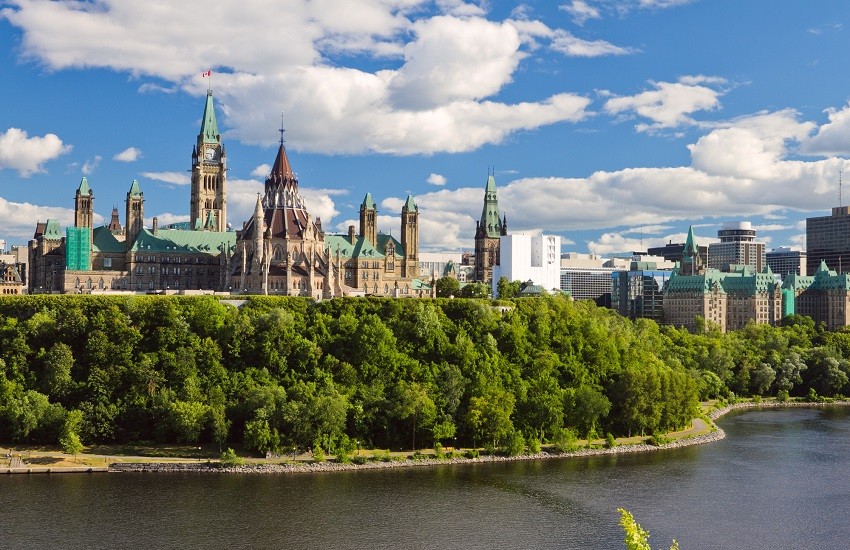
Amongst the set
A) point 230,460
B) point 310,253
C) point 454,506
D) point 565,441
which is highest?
point 310,253

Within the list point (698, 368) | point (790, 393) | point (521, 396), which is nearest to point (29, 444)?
point (521, 396)

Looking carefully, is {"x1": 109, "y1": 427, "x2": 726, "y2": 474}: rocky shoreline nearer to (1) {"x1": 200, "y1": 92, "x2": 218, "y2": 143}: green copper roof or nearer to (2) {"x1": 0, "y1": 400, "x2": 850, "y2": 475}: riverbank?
(2) {"x1": 0, "y1": 400, "x2": 850, "y2": 475}: riverbank

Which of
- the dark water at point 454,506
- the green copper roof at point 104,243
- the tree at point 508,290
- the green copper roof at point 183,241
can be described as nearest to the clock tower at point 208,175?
the green copper roof at point 183,241

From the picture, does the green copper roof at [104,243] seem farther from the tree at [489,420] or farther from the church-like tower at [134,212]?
the tree at [489,420]

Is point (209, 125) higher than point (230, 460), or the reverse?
point (209, 125)

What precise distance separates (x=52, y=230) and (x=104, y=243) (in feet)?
37.2

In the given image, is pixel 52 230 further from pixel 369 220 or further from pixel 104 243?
pixel 369 220

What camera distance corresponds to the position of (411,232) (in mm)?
188750

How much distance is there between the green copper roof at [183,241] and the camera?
167875 millimetres

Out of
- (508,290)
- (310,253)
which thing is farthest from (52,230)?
(508,290)

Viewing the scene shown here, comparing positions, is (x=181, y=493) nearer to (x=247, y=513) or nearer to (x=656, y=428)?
(x=247, y=513)

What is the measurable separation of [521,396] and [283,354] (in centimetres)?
2609

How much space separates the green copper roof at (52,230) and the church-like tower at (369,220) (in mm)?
52994

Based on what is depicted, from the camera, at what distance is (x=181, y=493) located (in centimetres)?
8038
